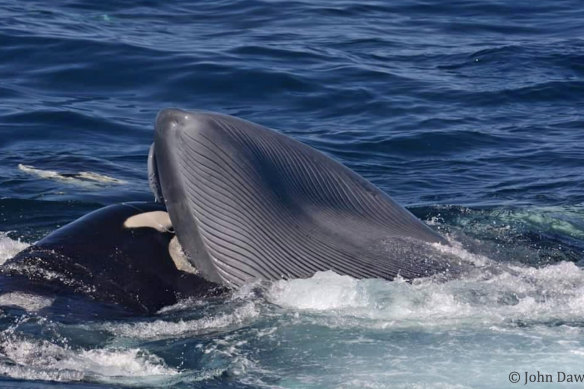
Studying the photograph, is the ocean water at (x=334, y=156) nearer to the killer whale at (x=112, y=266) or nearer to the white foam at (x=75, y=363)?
the white foam at (x=75, y=363)

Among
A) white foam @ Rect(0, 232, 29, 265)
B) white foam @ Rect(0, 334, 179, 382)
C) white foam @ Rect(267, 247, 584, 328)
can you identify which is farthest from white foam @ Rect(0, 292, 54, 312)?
white foam @ Rect(267, 247, 584, 328)

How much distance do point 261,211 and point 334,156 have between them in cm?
829

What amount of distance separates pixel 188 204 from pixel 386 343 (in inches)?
77.4

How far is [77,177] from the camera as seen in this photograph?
14750 millimetres

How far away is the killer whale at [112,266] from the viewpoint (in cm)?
879

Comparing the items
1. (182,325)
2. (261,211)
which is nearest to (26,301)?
(182,325)

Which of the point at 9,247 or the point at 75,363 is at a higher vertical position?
the point at 75,363

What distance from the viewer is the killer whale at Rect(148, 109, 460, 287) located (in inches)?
352

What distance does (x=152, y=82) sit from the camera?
21562mm

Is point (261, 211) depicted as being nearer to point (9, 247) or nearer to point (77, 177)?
point (9, 247)

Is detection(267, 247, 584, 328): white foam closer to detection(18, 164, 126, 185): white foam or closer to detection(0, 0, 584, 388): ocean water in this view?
detection(0, 0, 584, 388): ocean water

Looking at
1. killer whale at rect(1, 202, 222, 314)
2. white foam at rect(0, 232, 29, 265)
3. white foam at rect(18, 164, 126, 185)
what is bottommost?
white foam at rect(18, 164, 126, 185)

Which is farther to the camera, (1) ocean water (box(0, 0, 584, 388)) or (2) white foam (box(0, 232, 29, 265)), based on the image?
(2) white foam (box(0, 232, 29, 265))

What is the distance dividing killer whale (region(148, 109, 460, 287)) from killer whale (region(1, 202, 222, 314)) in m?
0.21
